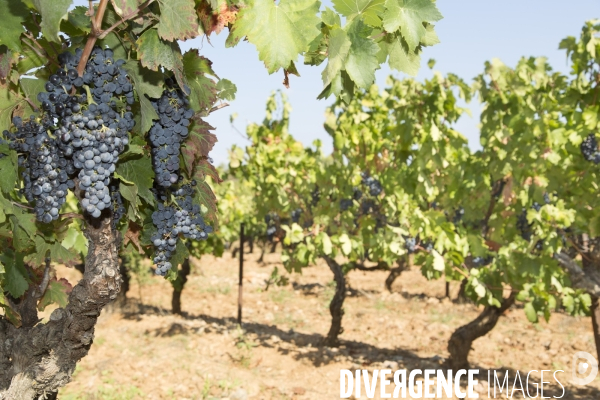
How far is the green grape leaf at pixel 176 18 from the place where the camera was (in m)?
1.50

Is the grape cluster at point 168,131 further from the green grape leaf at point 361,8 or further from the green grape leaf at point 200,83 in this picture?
the green grape leaf at point 361,8

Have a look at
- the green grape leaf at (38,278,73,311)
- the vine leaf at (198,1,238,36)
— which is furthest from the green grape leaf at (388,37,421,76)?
the green grape leaf at (38,278,73,311)

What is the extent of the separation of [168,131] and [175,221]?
37cm

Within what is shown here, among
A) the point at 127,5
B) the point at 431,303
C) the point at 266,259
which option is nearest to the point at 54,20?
the point at 127,5

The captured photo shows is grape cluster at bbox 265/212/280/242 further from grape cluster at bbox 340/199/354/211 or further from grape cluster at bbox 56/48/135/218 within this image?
grape cluster at bbox 56/48/135/218

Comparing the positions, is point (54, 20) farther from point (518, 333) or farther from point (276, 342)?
point (518, 333)

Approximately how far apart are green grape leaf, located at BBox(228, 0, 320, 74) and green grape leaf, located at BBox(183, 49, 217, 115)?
0.31 metres

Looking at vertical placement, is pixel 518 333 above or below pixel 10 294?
below

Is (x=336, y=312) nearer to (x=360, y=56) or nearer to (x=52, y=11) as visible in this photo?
(x=360, y=56)

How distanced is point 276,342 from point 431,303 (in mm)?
5093

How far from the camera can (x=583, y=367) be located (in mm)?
7730

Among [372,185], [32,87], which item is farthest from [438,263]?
[32,87]

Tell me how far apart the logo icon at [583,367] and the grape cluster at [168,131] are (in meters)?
7.07

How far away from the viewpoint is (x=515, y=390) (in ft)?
21.6
